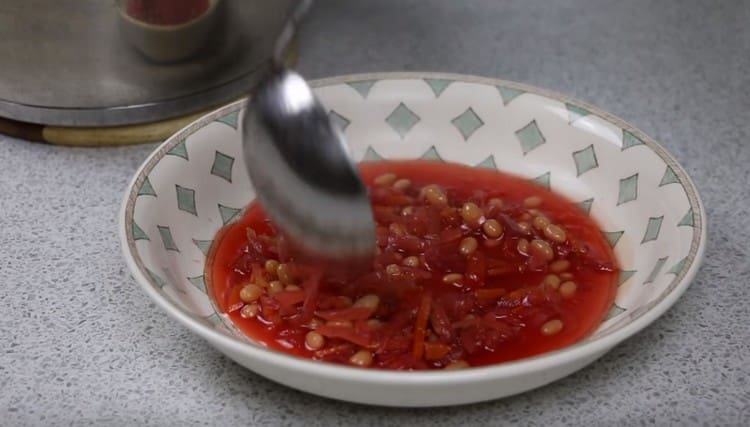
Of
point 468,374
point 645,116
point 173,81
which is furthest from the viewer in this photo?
point 645,116

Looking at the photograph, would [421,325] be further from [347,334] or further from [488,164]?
[488,164]

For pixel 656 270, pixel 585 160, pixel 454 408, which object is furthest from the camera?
pixel 585 160

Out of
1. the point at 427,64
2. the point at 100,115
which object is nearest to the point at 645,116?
the point at 427,64

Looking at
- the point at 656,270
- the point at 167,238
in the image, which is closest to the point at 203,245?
the point at 167,238

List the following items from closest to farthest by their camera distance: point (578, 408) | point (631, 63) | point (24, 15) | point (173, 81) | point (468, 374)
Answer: point (468, 374) → point (578, 408) → point (24, 15) → point (173, 81) → point (631, 63)

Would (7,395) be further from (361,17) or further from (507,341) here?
(361,17)

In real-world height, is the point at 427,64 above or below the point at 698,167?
below
